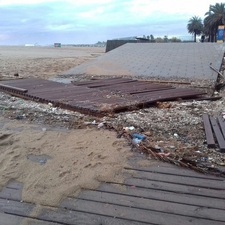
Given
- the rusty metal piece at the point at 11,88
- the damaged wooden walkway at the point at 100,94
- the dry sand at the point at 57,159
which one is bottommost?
the dry sand at the point at 57,159

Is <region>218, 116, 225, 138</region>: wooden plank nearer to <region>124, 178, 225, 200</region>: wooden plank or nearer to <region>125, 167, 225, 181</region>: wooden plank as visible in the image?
<region>125, 167, 225, 181</region>: wooden plank

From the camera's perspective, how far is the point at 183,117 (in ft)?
18.4

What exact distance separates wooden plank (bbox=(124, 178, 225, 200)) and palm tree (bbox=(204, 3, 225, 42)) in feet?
193

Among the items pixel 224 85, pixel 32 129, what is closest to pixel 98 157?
pixel 32 129

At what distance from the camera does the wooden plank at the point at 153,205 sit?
107 inches

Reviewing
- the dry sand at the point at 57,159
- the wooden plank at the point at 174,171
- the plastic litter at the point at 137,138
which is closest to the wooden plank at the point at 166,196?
the dry sand at the point at 57,159

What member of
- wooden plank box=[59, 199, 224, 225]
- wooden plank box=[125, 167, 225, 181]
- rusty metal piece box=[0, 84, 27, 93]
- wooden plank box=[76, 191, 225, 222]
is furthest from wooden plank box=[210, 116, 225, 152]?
rusty metal piece box=[0, 84, 27, 93]

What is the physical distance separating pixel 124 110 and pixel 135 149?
6.81ft

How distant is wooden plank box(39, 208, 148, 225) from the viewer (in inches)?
104

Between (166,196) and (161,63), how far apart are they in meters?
10.4

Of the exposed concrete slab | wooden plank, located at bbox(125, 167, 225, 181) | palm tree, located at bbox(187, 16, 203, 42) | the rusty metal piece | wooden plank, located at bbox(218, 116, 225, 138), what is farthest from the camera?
palm tree, located at bbox(187, 16, 203, 42)

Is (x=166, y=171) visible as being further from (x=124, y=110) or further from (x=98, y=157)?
(x=124, y=110)

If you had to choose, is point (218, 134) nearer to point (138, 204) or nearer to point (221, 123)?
point (221, 123)

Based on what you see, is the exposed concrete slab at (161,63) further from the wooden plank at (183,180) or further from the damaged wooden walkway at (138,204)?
the damaged wooden walkway at (138,204)
